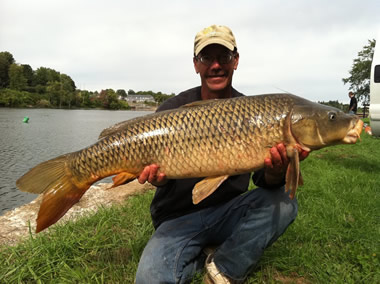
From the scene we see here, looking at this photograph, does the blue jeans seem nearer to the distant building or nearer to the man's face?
the man's face

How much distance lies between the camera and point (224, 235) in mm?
1956

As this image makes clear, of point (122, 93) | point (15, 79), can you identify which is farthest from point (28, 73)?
point (122, 93)

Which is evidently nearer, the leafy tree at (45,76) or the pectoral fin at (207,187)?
the pectoral fin at (207,187)

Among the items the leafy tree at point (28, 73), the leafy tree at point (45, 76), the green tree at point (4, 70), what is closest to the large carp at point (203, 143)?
the green tree at point (4, 70)

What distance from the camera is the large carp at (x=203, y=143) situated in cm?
154

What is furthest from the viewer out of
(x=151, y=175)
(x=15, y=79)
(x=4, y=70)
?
(x=4, y=70)

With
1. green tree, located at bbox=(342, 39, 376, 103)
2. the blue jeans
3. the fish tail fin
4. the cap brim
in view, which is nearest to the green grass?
the blue jeans

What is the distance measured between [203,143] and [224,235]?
2.52 feet

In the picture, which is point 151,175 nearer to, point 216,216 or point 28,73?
point 216,216

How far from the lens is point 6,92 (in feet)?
156

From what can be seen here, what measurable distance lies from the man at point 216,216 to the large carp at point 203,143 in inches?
3.5

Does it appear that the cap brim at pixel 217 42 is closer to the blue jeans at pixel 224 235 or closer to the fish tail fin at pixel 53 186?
the blue jeans at pixel 224 235

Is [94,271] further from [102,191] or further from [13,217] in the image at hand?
[102,191]

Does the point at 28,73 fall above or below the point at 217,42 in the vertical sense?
above
